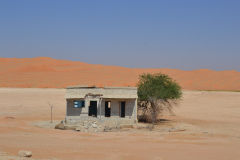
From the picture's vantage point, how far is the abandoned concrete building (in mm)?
31203

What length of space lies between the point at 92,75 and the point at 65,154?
75.8 metres

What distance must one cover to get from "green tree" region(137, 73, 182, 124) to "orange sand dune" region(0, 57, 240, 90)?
3812 centimetres

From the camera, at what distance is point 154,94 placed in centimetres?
3653

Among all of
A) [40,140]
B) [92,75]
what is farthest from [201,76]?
[40,140]

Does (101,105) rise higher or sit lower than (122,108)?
higher

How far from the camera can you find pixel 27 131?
27.7 m

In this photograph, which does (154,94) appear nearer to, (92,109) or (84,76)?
(92,109)

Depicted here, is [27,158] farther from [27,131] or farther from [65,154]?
[27,131]

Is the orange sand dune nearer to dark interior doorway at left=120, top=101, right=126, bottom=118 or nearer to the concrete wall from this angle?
the concrete wall

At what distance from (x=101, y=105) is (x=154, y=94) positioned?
7.01 metres

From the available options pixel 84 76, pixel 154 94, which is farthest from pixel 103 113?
pixel 84 76

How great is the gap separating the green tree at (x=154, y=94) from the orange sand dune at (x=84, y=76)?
38.1m

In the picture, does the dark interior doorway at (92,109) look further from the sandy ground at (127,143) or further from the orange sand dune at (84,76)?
the orange sand dune at (84,76)

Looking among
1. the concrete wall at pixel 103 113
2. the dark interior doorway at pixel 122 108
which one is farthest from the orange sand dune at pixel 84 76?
the dark interior doorway at pixel 122 108
